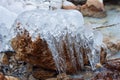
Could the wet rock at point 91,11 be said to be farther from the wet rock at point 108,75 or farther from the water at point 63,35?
the wet rock at point 108,75

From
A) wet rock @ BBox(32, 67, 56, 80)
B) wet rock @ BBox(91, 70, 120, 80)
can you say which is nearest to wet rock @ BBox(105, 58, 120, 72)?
wet rock @ BBox(91, 70, 120, 80)

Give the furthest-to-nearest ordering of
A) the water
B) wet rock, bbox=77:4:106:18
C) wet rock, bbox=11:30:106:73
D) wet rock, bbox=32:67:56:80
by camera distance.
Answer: wet rock, bbox=77:4:106:18, wet rock, bbox=32:67:56:80, the water, wet rock, bbox=11:30:106:73

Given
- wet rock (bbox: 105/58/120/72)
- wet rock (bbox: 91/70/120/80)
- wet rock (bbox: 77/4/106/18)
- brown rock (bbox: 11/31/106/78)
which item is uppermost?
wet rock (bbox: 77/4/106/18)

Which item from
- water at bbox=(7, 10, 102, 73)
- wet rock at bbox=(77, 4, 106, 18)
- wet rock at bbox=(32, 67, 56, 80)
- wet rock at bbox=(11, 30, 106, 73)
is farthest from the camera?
wet rock at bbox=(77, 4, 106, 18)

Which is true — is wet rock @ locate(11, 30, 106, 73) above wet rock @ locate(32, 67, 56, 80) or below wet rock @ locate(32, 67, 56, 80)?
above

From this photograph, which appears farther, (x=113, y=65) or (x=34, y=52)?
(x=113, y=65)

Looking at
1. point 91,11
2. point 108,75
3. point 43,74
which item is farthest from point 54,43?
point 91,11

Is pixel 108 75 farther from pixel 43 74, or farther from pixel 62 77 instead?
pixel 43 74

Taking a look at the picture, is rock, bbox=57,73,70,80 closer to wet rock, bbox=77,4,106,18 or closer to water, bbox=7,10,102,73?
water, bbox=7,10,102,73

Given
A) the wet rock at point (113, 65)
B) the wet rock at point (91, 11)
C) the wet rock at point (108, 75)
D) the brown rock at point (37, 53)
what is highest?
the wet rock at point (91, 11)

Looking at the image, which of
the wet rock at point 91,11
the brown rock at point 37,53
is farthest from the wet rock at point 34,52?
the wet rock at point 91,11
